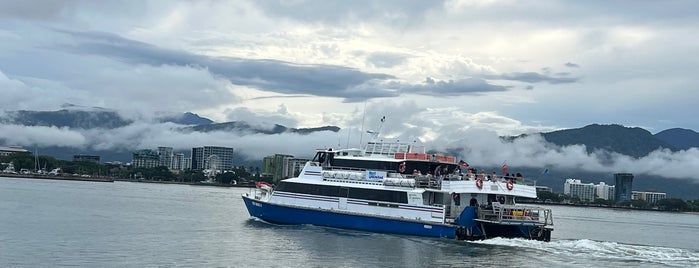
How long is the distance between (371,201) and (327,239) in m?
4.48

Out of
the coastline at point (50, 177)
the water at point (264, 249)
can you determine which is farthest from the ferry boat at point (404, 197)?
the coastline at point (50, 177)

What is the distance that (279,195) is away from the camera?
51.4 meters

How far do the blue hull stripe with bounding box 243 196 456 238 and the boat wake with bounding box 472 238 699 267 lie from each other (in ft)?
8.82

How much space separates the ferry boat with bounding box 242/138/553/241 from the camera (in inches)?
1726

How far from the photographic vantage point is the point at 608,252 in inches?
1654

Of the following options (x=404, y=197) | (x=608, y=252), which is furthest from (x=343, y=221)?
(x=608, y=252)

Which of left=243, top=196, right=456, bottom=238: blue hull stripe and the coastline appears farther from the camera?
the coastline

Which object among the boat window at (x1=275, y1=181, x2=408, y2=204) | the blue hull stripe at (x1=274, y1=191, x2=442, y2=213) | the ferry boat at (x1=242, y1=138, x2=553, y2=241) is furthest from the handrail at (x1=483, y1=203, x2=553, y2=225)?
the boat window at (x1=275, y1=181, x2=408, y2=204)

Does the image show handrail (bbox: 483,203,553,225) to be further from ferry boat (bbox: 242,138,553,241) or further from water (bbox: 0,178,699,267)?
water (bbox: 0,178,699,267)

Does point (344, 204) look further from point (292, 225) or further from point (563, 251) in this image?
point (563, 251)

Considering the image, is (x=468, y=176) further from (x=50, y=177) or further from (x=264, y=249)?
(x=50, y=177)

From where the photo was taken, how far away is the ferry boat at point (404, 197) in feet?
144

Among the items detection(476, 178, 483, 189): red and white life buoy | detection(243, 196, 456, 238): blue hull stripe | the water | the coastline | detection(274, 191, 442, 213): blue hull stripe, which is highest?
detection(476, 178, 483, 189): red and white life buoy

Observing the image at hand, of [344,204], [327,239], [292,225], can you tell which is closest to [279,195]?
[292,225]
